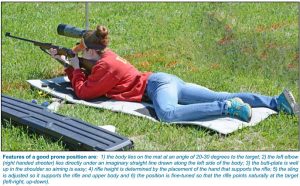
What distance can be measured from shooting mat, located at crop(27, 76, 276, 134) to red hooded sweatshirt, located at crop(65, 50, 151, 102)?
10 cm

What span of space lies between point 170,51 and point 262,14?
2907mm

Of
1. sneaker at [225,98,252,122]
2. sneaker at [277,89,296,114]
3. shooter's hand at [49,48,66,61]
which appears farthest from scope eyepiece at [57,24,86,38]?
sneaker at [277,89,296,114]

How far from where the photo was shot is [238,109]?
5633 mm

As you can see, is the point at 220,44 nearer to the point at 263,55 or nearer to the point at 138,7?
the point at 263,55

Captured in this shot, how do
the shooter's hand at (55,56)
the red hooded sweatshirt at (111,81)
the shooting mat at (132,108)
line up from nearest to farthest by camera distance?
the shooting mat at (132,108), the red hooded sweatshirt at (111,81), the shooter's hand at (55,56)

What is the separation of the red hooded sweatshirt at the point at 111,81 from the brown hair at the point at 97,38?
0.12 metres

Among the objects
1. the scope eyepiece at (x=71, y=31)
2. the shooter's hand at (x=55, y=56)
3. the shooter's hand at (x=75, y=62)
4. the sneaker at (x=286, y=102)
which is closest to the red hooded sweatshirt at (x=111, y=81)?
the shooter's hand at (x=75, y=62)

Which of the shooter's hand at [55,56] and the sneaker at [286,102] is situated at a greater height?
the shooter's hand at [55,56]

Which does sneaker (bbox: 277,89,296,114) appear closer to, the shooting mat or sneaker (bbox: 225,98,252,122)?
the shooting mat

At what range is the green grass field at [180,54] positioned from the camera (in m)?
5.42

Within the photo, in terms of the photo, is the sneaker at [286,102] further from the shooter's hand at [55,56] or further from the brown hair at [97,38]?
the shooter's hand at [55,56]

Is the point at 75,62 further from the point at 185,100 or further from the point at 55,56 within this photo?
the point at 185,100

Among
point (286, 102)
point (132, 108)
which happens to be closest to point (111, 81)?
point (132, 108)

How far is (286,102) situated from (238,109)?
2.23ft
